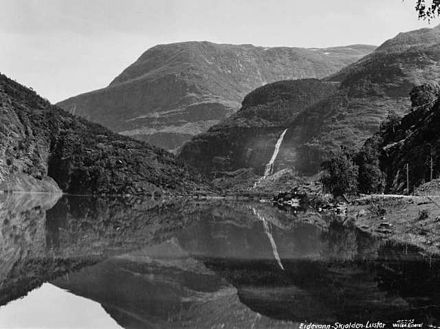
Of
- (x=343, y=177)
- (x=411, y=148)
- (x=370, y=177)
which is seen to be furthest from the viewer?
(x=411, y=148)

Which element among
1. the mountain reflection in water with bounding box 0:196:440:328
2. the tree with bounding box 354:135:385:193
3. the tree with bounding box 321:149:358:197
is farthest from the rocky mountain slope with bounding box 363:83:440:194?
the mountain reflection in water with bounding box 0:196:440:328

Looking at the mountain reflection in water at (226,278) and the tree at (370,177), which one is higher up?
the mountain reflection in water at (226,278)

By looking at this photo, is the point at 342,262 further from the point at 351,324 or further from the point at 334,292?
the point at 351,324

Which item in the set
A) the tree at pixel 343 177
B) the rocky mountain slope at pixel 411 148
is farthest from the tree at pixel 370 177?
the rocky mountain slope at pixel 411 148

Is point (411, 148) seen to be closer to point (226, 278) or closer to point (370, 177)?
point (370, 177)

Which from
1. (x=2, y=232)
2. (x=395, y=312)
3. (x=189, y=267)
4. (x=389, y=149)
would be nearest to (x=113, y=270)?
(x=189, y=267)

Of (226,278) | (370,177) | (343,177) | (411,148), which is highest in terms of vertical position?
(226,278)

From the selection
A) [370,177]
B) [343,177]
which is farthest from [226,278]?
[370,177]

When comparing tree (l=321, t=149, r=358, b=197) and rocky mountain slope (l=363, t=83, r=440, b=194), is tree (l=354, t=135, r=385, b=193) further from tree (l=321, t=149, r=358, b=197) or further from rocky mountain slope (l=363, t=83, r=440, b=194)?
rocky mountain slope (l=363, t=83, r=440, b=194)

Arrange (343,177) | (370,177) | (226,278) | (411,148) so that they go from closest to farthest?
(226,278) → (343,177) → (370,177) → (411,148)

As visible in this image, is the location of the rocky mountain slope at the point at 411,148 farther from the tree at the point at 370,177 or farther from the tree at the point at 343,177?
the tree at the point at 343,177
